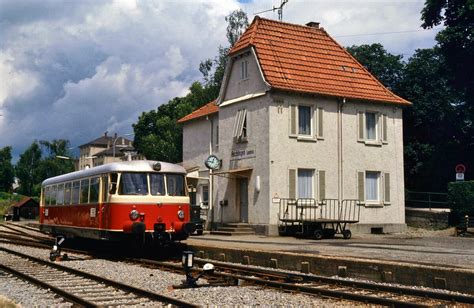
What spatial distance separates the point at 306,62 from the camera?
1164 inches

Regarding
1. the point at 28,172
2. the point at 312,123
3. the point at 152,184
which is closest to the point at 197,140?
the point at 312,123

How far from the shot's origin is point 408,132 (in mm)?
41625

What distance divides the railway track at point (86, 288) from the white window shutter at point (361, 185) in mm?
16474

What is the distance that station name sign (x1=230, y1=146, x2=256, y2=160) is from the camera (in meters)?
28.0

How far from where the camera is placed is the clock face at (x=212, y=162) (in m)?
30.0

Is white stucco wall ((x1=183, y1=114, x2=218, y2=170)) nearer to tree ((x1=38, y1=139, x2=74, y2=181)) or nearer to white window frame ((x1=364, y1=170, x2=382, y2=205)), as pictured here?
white window frame ((x1=364, y1=170, x2=382, y2=205))

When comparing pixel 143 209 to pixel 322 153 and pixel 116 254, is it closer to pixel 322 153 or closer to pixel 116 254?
pixel 116 254

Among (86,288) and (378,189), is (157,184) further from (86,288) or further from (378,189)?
(378,189)

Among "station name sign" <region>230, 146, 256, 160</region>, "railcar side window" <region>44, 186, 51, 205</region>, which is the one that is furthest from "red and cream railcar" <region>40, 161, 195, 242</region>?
"station name sign" <region>230, 146, 256, 160</region>

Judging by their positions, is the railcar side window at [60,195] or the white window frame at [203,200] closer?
the railcar side window at [60,195]

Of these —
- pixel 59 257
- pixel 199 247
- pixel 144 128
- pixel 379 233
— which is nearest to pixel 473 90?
pixel 379 233

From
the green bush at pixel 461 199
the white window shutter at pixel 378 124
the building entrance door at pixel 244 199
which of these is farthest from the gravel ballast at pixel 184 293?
the green bush at pixel 461 199

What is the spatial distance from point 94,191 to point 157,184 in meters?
2.02

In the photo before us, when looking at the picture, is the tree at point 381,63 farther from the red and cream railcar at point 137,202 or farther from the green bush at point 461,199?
the red and cream railcar at point 137,202
